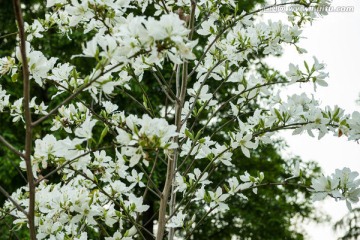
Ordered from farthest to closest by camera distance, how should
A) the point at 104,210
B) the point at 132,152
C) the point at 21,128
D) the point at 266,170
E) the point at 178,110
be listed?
the point at 266,170, the point at 21,128, the point at 178,110, the point at 104,210, the point at 132,152

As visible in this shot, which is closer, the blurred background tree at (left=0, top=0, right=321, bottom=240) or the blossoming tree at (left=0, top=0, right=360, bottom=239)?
the blossoming tree at (left=0, top=0, right=360, bottom=239)

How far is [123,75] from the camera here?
85.4 inches

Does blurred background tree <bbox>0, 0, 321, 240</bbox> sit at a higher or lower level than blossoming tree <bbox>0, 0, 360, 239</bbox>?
higher

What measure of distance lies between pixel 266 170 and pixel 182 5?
6.87m

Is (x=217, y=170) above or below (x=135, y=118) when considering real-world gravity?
above

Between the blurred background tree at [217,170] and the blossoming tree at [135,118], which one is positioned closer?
the blossoming tree at [135,118]

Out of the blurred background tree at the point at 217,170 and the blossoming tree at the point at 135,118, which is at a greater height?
the blurred background tree at the point at 217,170

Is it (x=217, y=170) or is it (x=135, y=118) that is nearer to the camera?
(x=135, y=118)

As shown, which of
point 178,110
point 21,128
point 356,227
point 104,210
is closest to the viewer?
point 104,210

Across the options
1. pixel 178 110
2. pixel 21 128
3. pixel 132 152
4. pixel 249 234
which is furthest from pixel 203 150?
pixel 249 234

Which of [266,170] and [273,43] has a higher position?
[266,170]

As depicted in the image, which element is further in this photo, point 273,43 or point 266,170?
point 266,170

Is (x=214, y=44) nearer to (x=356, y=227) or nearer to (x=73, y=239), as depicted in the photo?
(x=73, y=239)

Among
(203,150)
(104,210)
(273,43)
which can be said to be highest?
(273,43)
